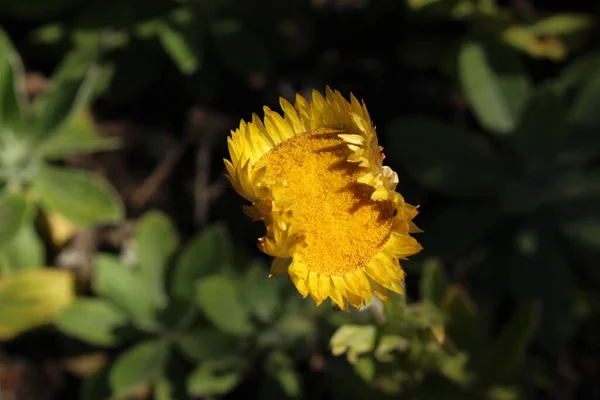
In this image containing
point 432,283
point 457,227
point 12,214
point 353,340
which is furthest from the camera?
→ point 457,227

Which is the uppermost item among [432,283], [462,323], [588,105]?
[588,105]

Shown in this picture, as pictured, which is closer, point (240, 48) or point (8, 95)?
point (8, 95)

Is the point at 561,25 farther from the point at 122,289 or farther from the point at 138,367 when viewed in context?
the point at 138,367

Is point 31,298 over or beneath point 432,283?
beneath

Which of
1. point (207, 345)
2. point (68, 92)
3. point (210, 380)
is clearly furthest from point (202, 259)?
point (68, 92)

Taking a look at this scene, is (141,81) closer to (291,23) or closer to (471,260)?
(291,23)

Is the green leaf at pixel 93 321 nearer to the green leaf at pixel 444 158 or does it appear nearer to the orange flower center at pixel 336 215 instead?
the green leaf at pixel 444 158

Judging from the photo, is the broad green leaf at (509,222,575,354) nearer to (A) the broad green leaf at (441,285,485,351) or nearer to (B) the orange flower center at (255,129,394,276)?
(A) the broad green leaf at (441,285,485,351)

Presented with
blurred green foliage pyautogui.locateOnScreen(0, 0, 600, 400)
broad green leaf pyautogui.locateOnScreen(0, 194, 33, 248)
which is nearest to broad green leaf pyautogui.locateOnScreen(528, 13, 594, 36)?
blurred green foliage pyautogui.locateOnScreen(0, 0, 600, 400)
